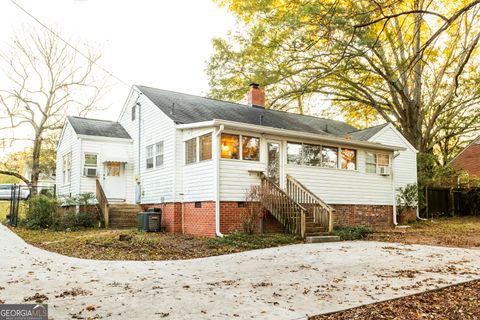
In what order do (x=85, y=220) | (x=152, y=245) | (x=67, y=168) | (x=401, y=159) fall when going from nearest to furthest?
(x=152, y=245)
(x=85, y=220)
(x=67, y=168)
(x=401, y=159)

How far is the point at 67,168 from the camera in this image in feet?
61.6

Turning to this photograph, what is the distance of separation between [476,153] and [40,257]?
32236 mm

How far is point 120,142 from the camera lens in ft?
57.8

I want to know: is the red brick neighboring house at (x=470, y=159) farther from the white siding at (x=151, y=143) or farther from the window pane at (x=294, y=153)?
the white siding at (x=151, y=143)

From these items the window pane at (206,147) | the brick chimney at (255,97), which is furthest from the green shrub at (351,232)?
the brick chimney at (255,97)

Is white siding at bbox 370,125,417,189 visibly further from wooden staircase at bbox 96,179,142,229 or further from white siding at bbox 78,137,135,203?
wooden staircase at bbox 96,179,142,229

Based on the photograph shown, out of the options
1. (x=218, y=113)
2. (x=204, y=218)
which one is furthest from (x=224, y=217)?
(x=218, y=113)

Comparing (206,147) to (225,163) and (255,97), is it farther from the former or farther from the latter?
(255,97)

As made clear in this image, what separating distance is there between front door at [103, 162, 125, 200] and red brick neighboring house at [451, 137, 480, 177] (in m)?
25.7

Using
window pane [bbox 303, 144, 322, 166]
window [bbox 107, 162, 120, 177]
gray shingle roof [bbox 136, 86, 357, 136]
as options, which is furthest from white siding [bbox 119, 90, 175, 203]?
window pane [bbox 303, 144, 322, 166]

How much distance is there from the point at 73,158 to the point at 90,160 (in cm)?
124

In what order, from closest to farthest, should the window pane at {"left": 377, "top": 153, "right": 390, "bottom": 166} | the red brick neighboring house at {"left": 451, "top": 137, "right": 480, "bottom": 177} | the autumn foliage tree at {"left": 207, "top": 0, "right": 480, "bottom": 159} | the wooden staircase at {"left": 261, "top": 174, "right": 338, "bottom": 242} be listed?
1. the wooden staircase at {"left": 261, "top": 174, "right": 338, "bottom": 242}
2. the window pane at {"left": 377, "top": 153, "right": 390, "bottom": 166}
3. the autumn foliage tree at {"left": 207, "top": 0, "right": 480, "bottom": 159}
4. the red brick neighboring house at {"left": 451, "top": 137, "right": 480, "bottom": 177}

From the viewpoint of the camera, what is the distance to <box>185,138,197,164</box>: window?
44.5 ft

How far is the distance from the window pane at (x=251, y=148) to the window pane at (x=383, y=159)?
22.1 feet
